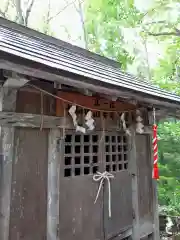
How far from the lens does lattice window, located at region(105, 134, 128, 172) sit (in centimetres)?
467

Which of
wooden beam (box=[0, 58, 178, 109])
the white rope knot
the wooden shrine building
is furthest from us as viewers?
the white rope knot

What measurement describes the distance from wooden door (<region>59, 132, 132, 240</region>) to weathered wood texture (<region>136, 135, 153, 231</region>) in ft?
1.39

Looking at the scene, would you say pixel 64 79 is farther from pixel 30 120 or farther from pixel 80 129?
pixel 80 129

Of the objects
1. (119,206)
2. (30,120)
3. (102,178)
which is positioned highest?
(30,120)

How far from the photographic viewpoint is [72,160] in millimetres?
4000

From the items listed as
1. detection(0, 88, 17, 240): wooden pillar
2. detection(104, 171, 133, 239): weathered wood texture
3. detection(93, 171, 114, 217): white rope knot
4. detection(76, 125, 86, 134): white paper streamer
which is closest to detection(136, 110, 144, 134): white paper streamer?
detection(104, 171, 133, 239): weathered wood texture

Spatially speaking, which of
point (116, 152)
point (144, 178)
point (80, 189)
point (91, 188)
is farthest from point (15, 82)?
point (144, 178)

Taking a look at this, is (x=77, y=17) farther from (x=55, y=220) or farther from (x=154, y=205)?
(x=55, y=220)

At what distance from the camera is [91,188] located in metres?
4.19

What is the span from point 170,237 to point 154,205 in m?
2.55

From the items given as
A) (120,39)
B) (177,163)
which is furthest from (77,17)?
(177,163)

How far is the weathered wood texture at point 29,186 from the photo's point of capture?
10.7 ft

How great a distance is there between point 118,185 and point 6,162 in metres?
2.36

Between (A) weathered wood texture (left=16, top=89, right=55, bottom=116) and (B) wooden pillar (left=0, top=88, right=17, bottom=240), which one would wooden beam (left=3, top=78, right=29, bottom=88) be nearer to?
(B) wooden pillar (left=0, top=88, right=17, bottom=240)
